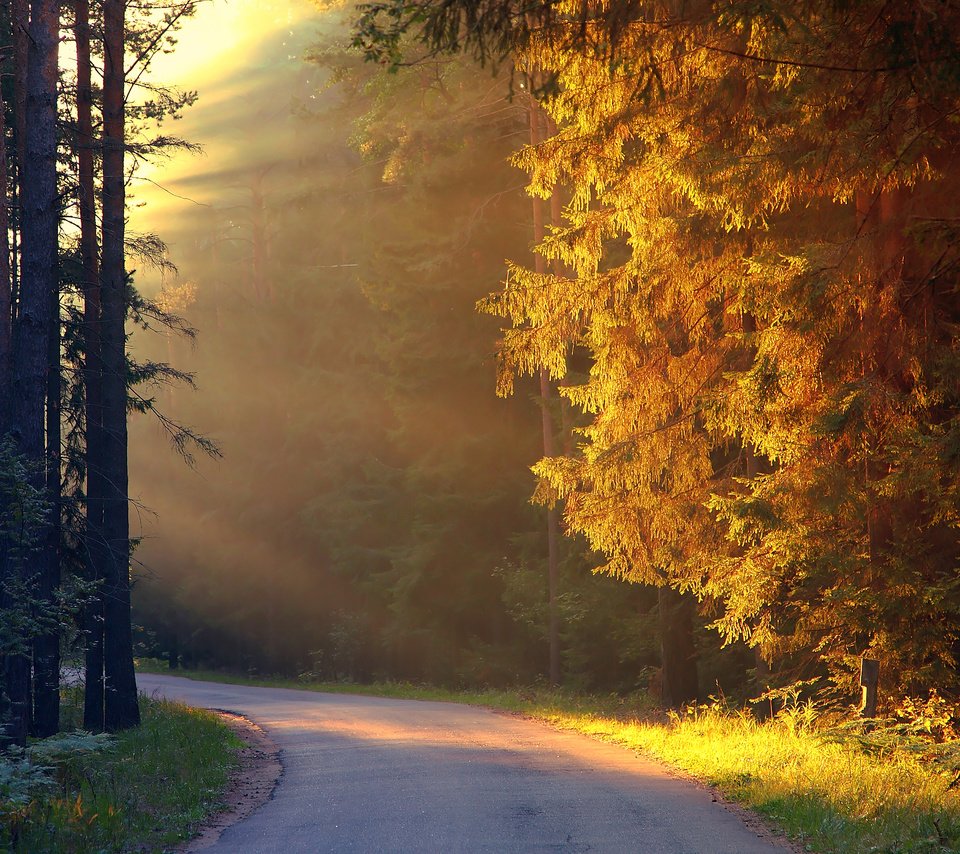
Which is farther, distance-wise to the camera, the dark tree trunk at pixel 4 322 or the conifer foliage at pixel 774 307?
the dark tree trunk at pixel 4 322

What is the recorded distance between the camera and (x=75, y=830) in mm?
9031

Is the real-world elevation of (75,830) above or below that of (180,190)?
below

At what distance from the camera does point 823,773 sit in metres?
10.1

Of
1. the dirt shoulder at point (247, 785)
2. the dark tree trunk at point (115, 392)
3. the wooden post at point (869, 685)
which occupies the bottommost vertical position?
the dirt shoulder at point (247, 785)

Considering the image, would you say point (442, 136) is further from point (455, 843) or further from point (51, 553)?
point (455, 843)

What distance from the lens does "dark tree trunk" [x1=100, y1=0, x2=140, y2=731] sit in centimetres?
1775

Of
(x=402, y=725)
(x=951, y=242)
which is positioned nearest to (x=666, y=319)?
(x=951, y=242)

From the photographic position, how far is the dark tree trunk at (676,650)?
834 inches

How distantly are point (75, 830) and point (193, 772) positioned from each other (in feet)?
12.3

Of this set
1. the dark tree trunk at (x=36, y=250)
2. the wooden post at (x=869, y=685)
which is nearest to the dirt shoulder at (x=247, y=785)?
the dark tree trunk at (x=36, y=250)

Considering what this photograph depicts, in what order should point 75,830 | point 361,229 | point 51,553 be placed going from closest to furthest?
point 75,830, point 51,553, point 361,229

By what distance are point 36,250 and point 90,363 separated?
567 centimetres

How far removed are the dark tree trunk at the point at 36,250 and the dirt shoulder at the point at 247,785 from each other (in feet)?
9.80

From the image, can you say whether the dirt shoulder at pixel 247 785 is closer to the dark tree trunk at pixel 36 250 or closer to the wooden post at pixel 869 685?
the dark tree trunk at pixel 36 250
